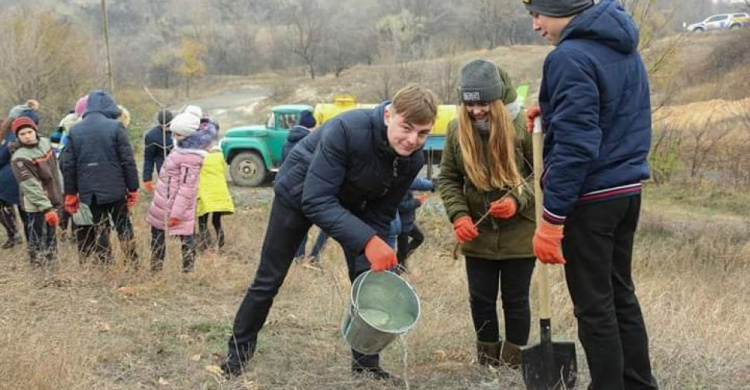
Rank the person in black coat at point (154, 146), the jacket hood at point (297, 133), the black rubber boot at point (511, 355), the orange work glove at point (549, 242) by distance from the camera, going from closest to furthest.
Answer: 1. the orange work glove at point (549, 242)
2. the black rubber boot at point (511, 355)
3. the jacket hood at point (297, 133)
4. the person in black coat at point (154, 146)

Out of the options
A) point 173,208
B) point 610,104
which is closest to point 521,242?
point 610,104

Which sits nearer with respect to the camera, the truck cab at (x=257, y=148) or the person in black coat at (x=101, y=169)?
the person in black coat at (x=101, y=169)

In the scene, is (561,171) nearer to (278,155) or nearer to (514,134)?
(514,134)

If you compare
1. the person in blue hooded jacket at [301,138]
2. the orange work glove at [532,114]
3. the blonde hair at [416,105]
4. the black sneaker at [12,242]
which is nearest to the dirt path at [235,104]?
the black sneaker at [12,242]

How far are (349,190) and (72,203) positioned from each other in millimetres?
3473

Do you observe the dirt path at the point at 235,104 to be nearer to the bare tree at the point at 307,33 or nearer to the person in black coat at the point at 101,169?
the bare tree at the point at 307,33

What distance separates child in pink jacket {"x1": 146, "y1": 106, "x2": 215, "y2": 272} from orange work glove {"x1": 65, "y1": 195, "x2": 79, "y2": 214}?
594 mm

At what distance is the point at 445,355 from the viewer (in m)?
4.03

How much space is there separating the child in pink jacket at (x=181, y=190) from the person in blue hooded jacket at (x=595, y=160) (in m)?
3.80

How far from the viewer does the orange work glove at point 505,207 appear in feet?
11.7

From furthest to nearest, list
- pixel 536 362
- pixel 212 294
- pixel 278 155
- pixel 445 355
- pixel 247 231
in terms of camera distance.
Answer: pixel 278 155
pixel 247 231
pixel 212 294
pixel 445 355
pixel 536 362

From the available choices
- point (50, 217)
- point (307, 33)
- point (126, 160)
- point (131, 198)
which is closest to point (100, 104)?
point (126, 160)

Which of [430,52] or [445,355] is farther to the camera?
[430,52]

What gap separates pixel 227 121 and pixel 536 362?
102ft
